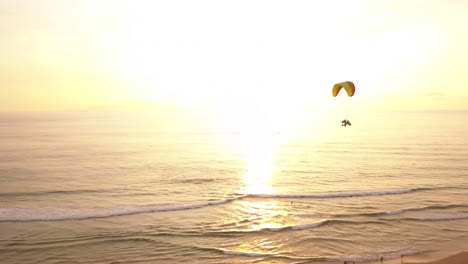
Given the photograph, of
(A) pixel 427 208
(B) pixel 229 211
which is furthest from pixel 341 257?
(A) pixel 427 208

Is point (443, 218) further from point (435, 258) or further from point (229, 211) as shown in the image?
point (229, 211)

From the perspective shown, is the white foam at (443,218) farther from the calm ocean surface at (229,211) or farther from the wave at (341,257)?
the wave at (341,257)

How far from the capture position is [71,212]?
2423cm

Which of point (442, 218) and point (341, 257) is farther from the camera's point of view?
point (442, 218)

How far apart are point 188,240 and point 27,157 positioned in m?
39.8

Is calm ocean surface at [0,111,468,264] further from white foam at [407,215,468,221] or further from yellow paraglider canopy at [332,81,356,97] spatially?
yellow paraglider canopy at [332,81,356,97]

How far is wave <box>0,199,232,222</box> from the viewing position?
75.5 feet

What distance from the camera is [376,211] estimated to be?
2462cm

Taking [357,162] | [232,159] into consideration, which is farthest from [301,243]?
[232,159]

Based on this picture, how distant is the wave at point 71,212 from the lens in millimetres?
23016

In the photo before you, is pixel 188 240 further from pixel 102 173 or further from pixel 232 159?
pixel 232 159

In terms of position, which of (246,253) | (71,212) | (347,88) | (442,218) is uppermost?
(347,88)

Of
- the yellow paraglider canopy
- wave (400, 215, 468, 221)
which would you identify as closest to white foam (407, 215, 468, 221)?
wave (400, 215, 468, 221)

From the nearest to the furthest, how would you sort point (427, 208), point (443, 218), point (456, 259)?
point (456, 259)
point (443, 218)
point (427, 208)
